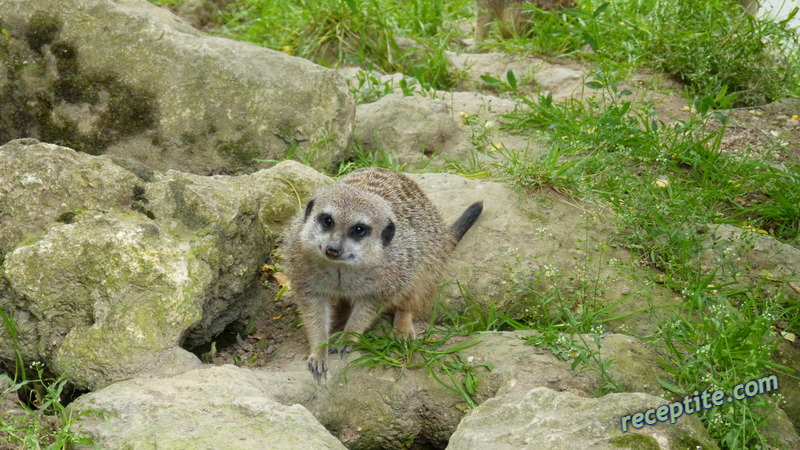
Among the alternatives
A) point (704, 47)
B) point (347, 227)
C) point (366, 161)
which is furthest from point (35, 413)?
point (704, 47)

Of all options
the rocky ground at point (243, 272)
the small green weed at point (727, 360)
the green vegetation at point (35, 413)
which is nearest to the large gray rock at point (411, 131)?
the rocky ground at point (243, 272)

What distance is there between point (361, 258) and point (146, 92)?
5.33ft

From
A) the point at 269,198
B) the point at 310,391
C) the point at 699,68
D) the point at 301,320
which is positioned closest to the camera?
the point at 310,391

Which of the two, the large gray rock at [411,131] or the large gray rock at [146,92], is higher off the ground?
the large gray rock at [146,92]

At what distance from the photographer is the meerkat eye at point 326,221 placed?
328 centimetres

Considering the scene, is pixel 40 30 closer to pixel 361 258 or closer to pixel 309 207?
pixel 309 207

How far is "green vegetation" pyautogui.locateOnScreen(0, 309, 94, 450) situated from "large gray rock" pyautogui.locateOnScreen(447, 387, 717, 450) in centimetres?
118

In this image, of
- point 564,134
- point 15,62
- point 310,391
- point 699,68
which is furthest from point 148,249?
point 699,68

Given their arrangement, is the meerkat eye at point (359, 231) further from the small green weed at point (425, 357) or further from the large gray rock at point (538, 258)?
the large gray rock at point (538, 258)

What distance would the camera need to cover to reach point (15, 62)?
399 centimetres

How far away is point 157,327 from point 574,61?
4.06m

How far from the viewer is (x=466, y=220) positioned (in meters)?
3.93

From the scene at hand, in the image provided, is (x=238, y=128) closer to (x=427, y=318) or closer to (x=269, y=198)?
(x=269, y=198)

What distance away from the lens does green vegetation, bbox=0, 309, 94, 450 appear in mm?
2391
